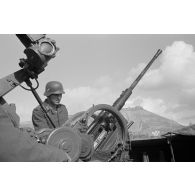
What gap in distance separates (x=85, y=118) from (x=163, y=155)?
42.6 feet

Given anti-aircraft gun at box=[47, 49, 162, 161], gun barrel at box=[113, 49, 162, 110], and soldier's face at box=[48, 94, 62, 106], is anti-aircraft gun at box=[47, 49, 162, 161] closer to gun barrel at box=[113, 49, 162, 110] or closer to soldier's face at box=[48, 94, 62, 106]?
gun barrel at box=[113, 49, 162, 110]

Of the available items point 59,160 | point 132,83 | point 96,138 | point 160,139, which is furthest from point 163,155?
point 59,160

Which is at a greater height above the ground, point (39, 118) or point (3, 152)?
point (39, 118)

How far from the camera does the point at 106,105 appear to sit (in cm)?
461

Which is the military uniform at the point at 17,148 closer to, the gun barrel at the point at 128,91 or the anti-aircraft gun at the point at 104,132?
the anti-aircraft gun at the point at 104,132

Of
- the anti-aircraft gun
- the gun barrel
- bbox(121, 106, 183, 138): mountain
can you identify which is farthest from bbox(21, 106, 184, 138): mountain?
the anti-aircraft gun

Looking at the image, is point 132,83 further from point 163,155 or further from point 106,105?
point 163,155

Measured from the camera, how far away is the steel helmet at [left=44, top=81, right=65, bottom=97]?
19.4 ft

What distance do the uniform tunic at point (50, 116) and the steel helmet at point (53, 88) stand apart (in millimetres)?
291

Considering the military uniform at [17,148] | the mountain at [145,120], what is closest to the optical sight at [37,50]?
the military uniform at [17,148]

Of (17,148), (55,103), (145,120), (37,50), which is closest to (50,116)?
(55,103)

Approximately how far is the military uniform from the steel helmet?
4.33m

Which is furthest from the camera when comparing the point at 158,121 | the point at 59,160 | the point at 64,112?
the point at 158,121

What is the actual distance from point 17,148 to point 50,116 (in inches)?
168
